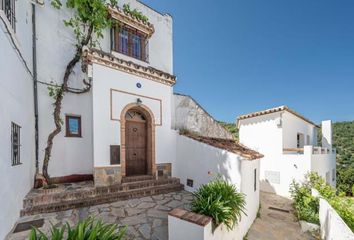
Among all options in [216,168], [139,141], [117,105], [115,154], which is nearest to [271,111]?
[216,168]

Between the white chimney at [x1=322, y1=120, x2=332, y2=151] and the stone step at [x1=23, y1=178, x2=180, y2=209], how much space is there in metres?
14.2

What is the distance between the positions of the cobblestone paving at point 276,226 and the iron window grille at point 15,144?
7.06 metres

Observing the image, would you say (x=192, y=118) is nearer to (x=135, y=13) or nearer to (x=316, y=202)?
(x=135, y=13)

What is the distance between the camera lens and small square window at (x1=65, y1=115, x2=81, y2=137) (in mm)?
7117

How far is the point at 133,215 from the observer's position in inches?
197

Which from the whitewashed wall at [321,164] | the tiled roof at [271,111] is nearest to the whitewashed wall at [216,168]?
the tiled roof at [271,111]

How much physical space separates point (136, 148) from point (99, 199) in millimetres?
2409

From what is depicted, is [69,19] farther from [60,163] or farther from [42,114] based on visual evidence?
[60,163]

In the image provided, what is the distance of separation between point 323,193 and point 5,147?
11.2 meters

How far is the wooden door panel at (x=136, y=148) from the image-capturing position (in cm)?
731

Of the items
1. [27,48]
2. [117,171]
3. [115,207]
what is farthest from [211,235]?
[27,48]

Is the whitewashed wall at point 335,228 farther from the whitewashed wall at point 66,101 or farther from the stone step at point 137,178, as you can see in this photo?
the stone step at point 137,178

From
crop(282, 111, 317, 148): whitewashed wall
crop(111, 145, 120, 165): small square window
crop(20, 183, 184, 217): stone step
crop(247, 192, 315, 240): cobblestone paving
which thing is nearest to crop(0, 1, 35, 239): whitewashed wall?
crop(20, 183, 184, 217): stone step

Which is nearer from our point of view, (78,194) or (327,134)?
(78,194)
